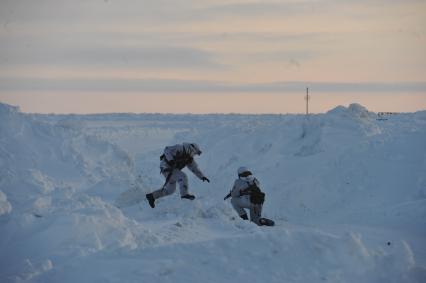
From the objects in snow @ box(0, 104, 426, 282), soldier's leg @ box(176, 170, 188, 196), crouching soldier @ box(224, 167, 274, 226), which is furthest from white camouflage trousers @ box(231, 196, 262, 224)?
soldier's leg @ box(176, 170, 188, 196)

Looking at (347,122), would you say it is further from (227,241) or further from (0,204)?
(227,241)

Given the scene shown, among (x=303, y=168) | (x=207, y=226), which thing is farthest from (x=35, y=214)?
(x=303, y=168)

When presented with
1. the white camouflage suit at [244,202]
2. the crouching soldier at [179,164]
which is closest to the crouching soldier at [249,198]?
the white camouflage suit at [244,202]

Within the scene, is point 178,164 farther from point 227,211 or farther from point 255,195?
point 227,211

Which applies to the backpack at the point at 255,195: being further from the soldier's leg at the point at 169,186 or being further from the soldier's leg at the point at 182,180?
the soldier's leg at the point at 169,186

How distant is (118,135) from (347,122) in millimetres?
38684

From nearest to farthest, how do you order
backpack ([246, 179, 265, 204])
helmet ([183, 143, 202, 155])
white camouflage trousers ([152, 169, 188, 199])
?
backpack ([246, 179, 265, 204]) → helmet ([183, 143, 202, 155]) → white camouflage trousers ([152, 169, 188, 199])

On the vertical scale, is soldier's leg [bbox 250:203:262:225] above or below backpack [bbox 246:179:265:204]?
below

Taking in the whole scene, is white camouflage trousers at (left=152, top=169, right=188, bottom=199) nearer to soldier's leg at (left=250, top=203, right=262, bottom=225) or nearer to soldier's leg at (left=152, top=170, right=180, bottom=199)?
soldier's leg at (left=152, top=170, right=180, bottom=199)

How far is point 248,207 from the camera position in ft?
37.8

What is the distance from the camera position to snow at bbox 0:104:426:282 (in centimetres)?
613

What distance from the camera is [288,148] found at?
2186 centimetres

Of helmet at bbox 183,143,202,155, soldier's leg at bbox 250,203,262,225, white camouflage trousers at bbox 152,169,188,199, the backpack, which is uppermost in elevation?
helmet at bbox 183,143,202,155

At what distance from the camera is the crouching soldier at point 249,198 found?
11414 millimetres
